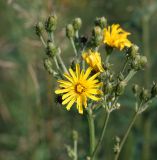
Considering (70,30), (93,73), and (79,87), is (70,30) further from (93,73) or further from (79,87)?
(79,87)

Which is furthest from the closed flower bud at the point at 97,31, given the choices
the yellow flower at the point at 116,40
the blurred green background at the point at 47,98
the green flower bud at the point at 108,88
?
the blurred green background at the point at 47,98

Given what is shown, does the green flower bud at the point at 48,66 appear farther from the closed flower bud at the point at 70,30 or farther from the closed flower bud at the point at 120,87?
the closed flower bud at the point at 120,87

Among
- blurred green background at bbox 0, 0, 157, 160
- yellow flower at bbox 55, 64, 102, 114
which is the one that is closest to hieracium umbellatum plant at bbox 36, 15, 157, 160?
yellow flower at bbox 55, 64, 102, 114

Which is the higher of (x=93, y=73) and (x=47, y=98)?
(x=93, y=73)

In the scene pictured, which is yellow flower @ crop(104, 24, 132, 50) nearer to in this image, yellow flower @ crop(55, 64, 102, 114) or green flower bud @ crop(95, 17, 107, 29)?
green flower bud @ crop(95, 17, 107, 29)

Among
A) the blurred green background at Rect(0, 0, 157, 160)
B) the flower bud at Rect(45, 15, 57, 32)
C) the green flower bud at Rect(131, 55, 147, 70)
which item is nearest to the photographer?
the green flower bud at Rect(131, 55, 147, 70)

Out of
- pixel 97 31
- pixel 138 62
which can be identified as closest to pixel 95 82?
pixel 138 62
